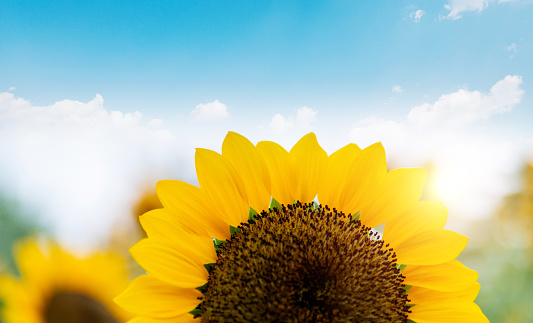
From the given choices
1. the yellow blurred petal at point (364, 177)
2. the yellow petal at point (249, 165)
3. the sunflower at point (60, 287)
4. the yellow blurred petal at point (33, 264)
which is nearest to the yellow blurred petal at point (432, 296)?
the yellow blurred petal at point (364, 177)

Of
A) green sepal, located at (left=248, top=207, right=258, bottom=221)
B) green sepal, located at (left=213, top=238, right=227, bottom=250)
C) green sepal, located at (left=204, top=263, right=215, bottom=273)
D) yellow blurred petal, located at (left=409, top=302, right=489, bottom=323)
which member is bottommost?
yellow blurred petal, located at (left=409, top=302, right=489, bottom=323)

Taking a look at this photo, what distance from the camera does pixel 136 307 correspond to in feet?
3.30

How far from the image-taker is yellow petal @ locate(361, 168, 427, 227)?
Answer: 3.90ft

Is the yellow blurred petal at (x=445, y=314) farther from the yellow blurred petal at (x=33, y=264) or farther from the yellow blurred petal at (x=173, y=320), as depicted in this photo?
the yellow blurred petal at (x=33, y=264)

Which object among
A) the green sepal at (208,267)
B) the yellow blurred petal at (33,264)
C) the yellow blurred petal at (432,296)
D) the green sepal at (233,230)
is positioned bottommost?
the green sepal at (208,267)

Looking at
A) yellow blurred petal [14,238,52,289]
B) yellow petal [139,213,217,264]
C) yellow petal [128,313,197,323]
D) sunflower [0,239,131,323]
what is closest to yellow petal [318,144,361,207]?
yellow petal [139,213,217,264]

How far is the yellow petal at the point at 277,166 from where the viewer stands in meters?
1.16

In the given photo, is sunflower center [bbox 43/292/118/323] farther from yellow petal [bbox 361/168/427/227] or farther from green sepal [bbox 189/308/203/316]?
yellow petal [bbox 361/168/427/227]

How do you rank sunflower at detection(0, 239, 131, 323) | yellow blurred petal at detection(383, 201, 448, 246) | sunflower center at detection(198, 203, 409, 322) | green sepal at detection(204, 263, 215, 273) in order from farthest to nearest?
sunflower at detection(0, 239, 131, 323) → yellow blurred petal at detection(383, 201, 448, 246) → green sepal at detection(204, 263, 215, 273) → sunflower center at detection(198, 203, 409, 322)

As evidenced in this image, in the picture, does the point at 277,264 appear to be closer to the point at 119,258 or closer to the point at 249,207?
the point at 249,207

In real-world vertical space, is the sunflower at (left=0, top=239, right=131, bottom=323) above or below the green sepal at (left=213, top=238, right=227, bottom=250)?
above

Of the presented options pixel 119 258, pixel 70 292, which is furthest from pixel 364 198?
pixel 70 292

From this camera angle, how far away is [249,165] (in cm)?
114

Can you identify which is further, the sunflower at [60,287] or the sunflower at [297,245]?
the sunflower at [60,287]
